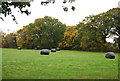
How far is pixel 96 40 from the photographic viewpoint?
43.2 m

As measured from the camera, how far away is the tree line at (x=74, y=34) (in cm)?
4191

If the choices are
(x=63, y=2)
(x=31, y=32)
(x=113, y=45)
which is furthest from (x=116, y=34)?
(x=63, y=2)

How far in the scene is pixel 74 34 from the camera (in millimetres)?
53000

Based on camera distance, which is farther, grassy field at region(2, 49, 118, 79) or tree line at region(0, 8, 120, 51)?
tree line at region(0, 8, 120, 51)

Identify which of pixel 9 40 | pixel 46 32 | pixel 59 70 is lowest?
pixel 59 70

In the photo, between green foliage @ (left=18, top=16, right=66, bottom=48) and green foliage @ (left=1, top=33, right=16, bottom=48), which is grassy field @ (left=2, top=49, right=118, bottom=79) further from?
green foliage @ (left=1, top=33, right=16, bottom=48)

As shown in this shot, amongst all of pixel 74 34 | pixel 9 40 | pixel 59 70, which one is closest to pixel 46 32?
pixel 74 34

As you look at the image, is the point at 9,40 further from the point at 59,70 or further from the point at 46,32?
the point at 59,70

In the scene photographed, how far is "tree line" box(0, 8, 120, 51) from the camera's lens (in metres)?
41.9

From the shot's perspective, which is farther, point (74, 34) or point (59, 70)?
point (74, 34)

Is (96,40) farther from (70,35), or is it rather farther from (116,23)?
(70,35)

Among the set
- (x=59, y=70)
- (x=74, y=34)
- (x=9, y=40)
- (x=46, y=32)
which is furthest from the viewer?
(x=9, y=40)

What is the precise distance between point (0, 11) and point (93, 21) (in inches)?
1575

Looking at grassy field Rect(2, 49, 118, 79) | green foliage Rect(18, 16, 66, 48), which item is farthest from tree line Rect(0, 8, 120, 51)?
grassy field Rect(2, 49, 118, 79)
